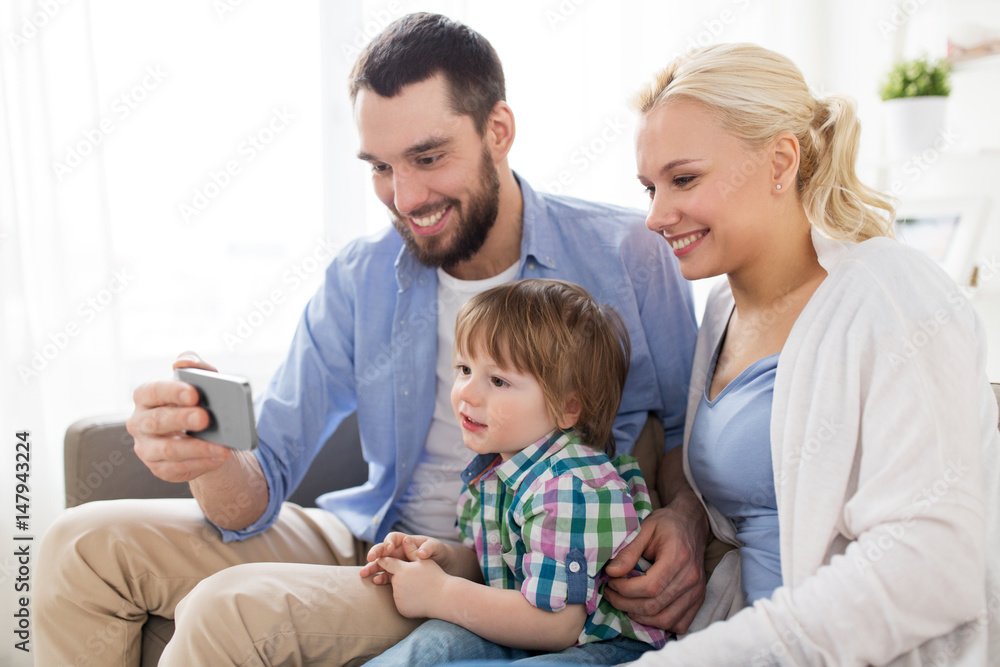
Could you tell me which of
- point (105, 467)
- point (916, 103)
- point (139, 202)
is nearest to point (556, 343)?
point (105, 467)

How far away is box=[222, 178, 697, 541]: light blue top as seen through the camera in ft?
4.55

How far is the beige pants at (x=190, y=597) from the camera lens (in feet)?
3.30

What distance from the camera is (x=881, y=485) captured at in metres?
0.85

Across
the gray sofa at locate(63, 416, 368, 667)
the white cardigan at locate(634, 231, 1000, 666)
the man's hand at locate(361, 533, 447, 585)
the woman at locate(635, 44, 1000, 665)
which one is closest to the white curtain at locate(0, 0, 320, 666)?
the gray sofa at locate(63, 416, 368, 667)

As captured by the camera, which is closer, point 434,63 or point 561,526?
point 561,526

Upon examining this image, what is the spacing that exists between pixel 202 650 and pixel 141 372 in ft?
4.37

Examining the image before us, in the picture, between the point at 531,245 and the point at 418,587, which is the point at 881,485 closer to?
the point at 418,587

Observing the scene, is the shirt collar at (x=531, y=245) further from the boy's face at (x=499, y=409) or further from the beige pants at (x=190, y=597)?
the beige pants at (x=190, y=597)

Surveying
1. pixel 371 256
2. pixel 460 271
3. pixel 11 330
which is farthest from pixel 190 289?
pixel 460 271

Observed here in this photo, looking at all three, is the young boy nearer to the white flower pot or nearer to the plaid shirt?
the plaid shirt

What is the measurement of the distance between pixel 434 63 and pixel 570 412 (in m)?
0.70

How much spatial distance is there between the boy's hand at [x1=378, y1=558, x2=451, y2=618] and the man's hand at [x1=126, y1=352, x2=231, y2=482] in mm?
344

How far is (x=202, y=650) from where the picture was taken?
979 mm

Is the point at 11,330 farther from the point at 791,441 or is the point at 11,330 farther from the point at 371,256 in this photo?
the point at 791,441
